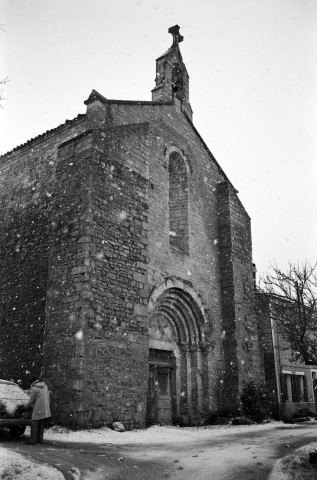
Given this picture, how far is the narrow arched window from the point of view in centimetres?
1480

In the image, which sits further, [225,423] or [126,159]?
[225,423]

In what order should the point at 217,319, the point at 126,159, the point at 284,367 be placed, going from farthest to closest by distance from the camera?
the point at 284,367, the point at 217,319, the point at 126,159

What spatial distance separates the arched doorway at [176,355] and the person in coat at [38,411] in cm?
484

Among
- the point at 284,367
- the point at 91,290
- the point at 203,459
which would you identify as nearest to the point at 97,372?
the point at 91,290

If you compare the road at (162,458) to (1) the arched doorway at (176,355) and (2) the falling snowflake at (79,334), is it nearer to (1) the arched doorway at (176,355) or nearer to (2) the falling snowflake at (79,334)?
(2) the falling snowflake at (79,334)

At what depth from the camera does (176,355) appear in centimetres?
1395

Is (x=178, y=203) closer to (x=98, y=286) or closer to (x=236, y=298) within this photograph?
(x=236, y=298)

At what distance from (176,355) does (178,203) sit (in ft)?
16.3

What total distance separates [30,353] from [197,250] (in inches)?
A: 248

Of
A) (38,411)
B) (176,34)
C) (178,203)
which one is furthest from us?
(176,34)

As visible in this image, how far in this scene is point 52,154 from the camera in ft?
45.3

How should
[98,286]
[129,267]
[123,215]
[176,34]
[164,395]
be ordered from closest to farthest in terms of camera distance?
1. [98,286]
2. [129,267]
3. [123,215]
4. [164,395]
5. [176,34]

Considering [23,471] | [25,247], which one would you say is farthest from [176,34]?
[23,471]

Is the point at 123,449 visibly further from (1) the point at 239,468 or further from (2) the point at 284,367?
(2) the point at 284,367
